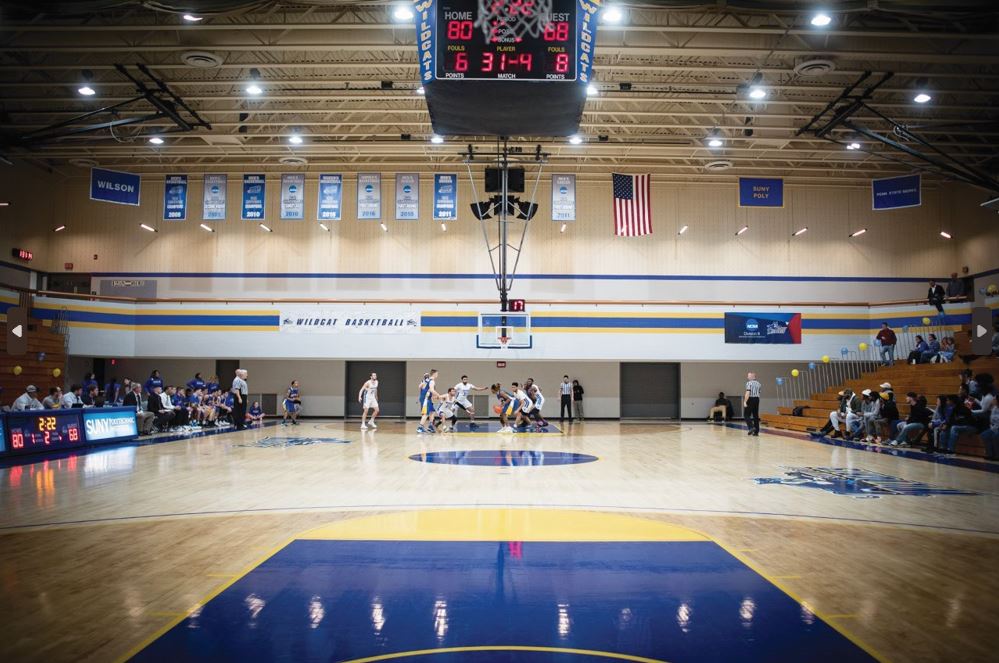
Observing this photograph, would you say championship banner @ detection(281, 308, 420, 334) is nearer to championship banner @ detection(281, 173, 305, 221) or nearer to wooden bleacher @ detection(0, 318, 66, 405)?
championship banner @ detection(281, 173, 305, 221)

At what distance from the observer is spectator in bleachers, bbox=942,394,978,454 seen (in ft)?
43.5

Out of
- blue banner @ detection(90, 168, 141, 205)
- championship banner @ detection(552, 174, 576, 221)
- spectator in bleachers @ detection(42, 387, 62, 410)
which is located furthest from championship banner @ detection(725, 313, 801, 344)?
spectator in bleachers @ detection(42, 387, 62, 410)

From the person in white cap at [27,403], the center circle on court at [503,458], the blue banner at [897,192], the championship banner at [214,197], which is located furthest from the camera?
the championship banner at [214,197]

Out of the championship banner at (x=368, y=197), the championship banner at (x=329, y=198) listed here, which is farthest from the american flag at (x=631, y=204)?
the championship banner at (x=329, y=198)

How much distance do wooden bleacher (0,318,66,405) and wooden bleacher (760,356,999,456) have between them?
2295 cm

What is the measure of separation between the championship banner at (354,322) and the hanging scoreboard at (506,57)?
48.8 feet

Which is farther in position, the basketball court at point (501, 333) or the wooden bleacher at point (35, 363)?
the wooden bleacher at point (35, 363)

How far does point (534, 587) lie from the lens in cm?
460

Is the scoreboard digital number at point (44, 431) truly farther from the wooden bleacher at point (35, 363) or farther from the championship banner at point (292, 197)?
the championship banner at point (292, 197)

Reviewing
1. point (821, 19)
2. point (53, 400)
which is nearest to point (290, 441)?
point (53, 400)

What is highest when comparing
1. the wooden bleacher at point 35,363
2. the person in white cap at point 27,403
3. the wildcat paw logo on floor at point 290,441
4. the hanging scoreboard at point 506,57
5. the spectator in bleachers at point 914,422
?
the hanging scoreboard at point 506,57

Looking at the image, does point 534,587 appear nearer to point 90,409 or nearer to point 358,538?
point 358,538

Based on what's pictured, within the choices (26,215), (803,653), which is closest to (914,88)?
(803,653)

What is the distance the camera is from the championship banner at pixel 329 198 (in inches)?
798
